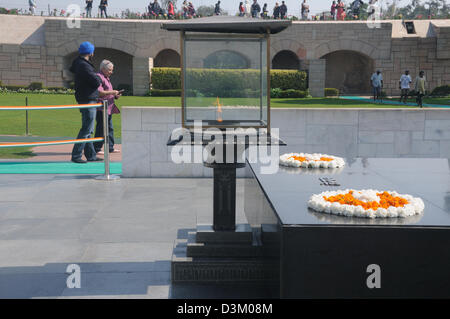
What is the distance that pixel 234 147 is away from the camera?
4152 millimetres

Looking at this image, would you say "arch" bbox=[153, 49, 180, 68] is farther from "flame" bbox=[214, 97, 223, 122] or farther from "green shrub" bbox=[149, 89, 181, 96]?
"flame" bbox=[214, 97, 223, 122]

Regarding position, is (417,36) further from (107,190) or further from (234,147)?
(234,147)

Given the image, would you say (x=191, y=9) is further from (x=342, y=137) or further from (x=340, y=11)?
(x=342, y=137)

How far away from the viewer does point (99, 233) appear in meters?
5.57

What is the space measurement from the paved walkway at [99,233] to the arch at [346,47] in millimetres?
28922

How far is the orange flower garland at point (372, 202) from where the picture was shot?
3.28 metres

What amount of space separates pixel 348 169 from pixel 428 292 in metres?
2.46

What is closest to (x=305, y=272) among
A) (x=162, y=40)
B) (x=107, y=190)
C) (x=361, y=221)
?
(x=361, y=221)

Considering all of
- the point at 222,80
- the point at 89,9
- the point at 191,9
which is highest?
the point at 191,9

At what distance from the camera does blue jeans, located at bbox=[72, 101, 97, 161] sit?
28.9ft

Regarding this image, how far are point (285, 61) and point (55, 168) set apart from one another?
31.5 meters

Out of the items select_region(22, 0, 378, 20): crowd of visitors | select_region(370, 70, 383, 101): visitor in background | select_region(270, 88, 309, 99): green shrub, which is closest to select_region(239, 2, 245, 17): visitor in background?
select_region(22, 0, 378, 20): crowd of visitors

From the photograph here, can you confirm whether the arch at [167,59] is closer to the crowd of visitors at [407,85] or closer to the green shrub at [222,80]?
the crowd of visitors at [407,85]

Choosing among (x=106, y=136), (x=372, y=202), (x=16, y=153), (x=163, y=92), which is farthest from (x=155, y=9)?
(x=372, y=202)
